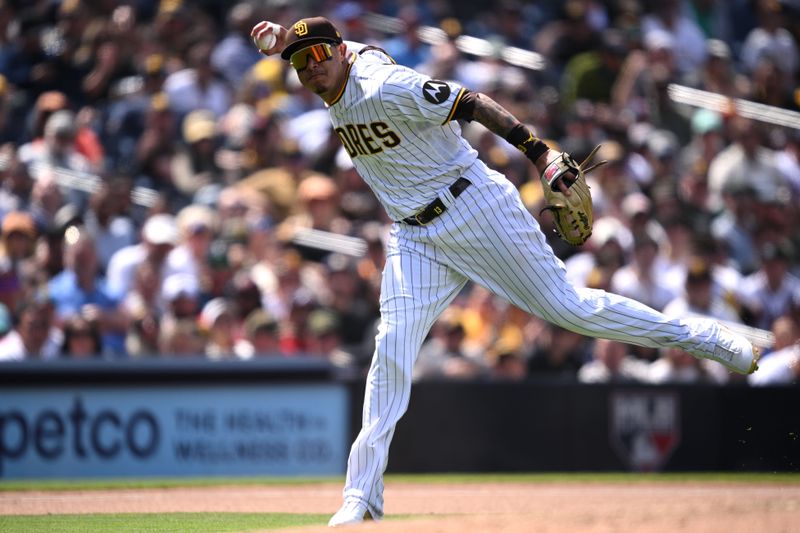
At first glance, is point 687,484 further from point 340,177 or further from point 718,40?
point 718,40

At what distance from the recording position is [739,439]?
10.1 m

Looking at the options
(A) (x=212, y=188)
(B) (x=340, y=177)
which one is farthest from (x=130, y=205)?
(B) (x=340, y=177)

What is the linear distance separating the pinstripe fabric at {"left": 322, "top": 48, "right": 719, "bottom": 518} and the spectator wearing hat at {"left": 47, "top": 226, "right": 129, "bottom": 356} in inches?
179

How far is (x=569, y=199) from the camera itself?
5543 millimetres

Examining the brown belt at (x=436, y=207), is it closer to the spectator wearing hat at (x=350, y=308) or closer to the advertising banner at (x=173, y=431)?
the advertising banner at (x=173, y=431)

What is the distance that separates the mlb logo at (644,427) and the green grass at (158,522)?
12.9ft

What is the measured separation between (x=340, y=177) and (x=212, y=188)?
1204mm

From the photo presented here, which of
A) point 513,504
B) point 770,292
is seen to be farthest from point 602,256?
point 513,504

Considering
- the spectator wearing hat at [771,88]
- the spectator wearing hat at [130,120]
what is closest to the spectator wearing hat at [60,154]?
the spectator wearing hat at [130,120]

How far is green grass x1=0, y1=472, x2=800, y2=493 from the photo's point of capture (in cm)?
865

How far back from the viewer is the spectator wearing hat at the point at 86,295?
9.70 metres

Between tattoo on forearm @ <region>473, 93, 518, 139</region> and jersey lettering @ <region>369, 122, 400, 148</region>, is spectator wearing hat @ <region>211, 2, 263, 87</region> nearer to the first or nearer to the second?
jersey lettering @ <region>369, 122, 400, 148</region>

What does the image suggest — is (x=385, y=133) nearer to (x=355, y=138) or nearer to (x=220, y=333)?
(x=355, y=138)

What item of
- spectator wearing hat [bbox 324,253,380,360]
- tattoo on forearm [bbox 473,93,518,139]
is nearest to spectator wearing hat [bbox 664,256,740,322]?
spectator wearing hat [bbox 324,253,380,360]
